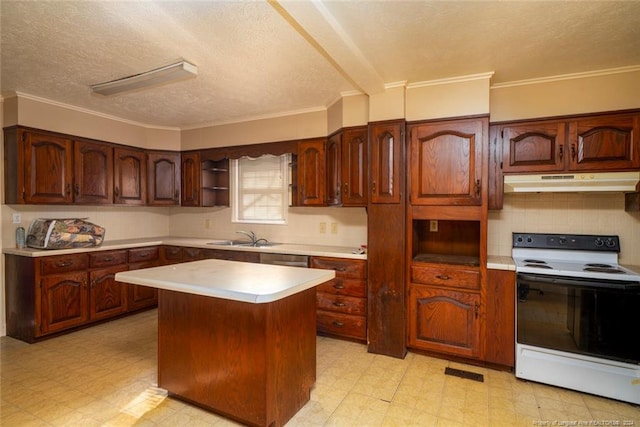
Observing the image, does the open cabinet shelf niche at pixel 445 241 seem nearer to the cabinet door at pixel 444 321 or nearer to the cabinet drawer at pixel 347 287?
the cabinet door at pixel 444 321

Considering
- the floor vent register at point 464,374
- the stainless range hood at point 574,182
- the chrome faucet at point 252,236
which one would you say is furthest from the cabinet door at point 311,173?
the floor vent register at point 464,374

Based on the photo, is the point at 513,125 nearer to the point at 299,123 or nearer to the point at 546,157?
the point at 546,157

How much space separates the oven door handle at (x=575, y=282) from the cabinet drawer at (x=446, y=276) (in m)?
0.33

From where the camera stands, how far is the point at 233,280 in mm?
1941

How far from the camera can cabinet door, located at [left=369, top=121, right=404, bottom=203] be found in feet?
9.37

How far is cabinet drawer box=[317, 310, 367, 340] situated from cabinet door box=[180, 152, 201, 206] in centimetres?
238

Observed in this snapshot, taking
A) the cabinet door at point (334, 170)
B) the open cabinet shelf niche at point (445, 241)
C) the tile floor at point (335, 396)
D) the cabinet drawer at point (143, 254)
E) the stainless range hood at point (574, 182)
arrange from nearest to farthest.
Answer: the tile floor at point (335, 396) → the stainless range hood at point (574, 182) → the open cabinet shelf niche at point (445, 241) → the cabinet door at point (334, 170) → the cabinet drawer at point (143, 254)

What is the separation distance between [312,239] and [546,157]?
2.46m

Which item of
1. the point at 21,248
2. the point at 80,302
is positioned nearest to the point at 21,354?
the point at 80,302

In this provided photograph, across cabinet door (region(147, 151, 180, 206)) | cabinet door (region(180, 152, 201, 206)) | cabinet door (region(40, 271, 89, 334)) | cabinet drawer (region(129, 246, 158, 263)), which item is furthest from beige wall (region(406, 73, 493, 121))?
cabinet door (region(40, 271, 89, 334))

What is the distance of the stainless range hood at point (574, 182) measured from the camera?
244cm

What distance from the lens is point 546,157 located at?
8.78 ft

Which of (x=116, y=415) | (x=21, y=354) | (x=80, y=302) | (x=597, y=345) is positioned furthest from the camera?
(x=80, y=302)

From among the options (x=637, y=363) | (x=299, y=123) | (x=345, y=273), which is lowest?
(x=637, y=363)
